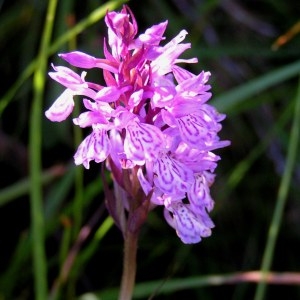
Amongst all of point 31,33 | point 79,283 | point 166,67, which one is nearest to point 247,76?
point 31,33

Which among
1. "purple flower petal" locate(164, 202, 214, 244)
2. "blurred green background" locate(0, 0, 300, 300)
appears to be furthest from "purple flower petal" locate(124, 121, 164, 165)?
"blurred green background" locate(0, 0, 300, 300)

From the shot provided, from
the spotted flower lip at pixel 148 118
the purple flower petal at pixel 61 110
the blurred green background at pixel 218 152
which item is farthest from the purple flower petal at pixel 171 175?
the blurred green background at pixel 218 152

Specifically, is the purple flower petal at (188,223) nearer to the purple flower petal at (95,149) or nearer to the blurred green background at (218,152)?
the purple flower petal at (95,149)

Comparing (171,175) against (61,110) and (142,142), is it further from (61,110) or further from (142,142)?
(61,110)

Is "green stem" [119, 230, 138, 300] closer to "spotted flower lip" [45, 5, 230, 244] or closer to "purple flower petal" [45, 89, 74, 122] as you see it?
"spotted flower lip" [45, 5, 230, 244]

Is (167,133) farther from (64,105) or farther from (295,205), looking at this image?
(295,205)

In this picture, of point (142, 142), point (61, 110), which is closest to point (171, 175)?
point (142, 142)
